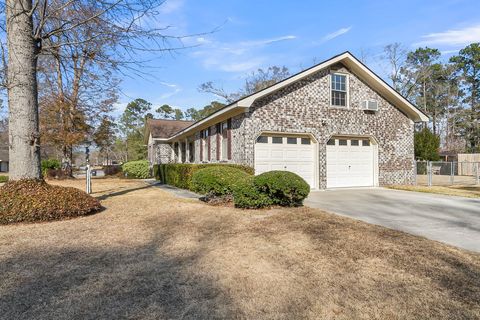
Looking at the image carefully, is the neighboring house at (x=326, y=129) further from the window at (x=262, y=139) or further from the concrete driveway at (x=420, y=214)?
the concrete driveway at (x=420, y=214)

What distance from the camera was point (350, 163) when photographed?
1415 centimetres

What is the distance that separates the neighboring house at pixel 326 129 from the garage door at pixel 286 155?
41 mm

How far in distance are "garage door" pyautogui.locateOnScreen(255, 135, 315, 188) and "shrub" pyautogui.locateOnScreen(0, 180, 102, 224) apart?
6.58 metres

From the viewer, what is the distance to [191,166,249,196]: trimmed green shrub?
9102 mm

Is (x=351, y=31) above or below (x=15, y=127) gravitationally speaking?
above

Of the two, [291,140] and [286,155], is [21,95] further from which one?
[291,140]

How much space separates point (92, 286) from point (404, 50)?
39.6 meters

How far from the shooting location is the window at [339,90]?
45.2 ft

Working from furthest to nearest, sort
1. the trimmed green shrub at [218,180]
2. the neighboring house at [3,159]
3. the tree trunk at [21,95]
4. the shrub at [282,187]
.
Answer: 1. the neighboring house at [3,159]
2. the trimmed green shrub at [218,180]
3. the shrub at [282,187]
4. the tree trunk at [21,95]

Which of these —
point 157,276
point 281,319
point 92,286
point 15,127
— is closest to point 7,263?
point 92,286

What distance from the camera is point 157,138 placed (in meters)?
26.6

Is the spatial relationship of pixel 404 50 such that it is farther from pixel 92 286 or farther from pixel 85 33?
pixel 92 286

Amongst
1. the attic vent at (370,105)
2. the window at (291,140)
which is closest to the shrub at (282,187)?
the window at (291,140)

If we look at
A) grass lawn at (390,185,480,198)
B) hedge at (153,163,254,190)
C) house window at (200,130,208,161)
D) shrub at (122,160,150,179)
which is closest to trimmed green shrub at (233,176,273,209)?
hedge at (153,163,254,190)
